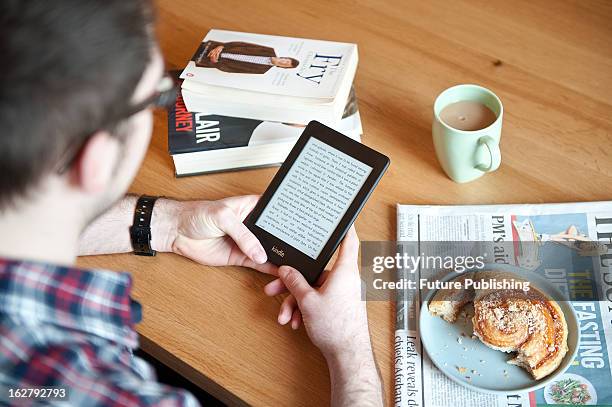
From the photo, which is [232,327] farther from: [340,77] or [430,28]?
[430,28]

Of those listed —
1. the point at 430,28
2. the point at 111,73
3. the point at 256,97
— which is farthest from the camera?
the point at 430,28

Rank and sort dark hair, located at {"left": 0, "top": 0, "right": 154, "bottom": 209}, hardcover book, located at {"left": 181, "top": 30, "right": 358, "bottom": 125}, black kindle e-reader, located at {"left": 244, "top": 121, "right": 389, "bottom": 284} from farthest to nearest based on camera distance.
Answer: hardcover book, located at {"left": 181, "top": 30, "right": 358, "bottom": 125} < black kindle e-reader, located at {"left": 244, "top": 121, "right": 389, "bottom": 284} < dark hair, located at {"left": 0, "top": 0, "right": 154, "bottom": 209}

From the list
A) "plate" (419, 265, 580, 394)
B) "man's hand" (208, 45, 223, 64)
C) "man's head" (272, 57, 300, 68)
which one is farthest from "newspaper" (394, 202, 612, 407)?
"man's hand" (208, 45, 223, 64)

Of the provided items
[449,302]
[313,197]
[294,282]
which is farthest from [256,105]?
[449,302]

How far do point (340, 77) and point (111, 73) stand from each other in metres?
0.53

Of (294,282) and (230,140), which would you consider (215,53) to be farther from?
(294,282)

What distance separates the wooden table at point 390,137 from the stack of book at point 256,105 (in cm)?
4

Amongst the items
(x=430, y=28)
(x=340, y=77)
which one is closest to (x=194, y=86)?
(x=340, y=77)

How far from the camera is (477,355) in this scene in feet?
2.80

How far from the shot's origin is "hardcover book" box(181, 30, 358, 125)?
3.42 feet

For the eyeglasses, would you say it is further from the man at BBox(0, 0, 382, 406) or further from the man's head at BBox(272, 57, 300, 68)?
the man's head at BBox(272, 57, 300, 68)

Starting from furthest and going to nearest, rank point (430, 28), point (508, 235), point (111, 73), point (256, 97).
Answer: point (430, 28), point (256, 97), point (508, 235), point (111, 73)

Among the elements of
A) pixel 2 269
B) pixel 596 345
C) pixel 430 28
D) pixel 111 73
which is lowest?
pixel 596 345

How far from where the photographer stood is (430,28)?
1.22 meters
